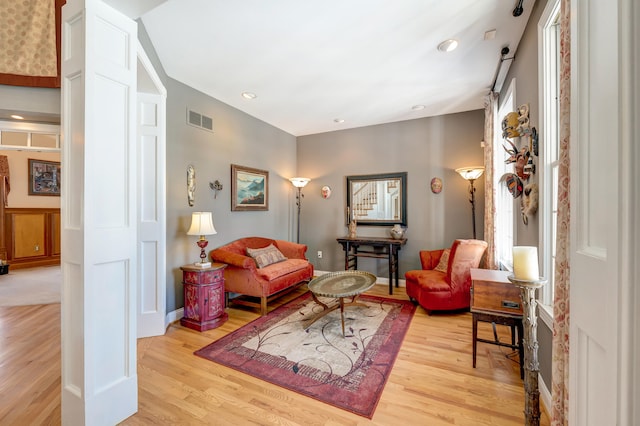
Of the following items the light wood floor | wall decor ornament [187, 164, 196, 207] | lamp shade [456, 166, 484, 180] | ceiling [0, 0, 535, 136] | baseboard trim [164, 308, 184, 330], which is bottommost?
the light wood floor

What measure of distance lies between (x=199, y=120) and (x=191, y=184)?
89 centimetres

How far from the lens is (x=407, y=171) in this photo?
4598 mm

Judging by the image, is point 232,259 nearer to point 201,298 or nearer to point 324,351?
point 201,298

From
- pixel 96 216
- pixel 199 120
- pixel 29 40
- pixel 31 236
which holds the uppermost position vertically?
pixel 29 40

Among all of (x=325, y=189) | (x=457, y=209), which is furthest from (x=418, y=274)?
(x=325, y=189)

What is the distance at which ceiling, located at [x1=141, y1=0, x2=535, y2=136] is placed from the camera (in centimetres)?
206

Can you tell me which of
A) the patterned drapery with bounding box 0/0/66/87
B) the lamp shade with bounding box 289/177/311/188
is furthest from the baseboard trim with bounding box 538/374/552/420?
the patterned drapery with bounding box 0/0/66/87

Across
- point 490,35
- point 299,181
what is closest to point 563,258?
point 490,35

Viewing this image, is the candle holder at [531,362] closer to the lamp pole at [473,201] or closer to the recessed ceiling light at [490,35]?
the recessed ceiling light at [490,35]

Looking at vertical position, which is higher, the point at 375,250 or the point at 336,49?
the point at 336,49

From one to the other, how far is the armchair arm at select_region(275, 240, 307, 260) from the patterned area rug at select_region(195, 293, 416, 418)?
1.07 meters

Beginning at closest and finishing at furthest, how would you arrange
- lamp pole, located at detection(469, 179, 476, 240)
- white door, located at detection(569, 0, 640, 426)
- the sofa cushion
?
1. white door, located at detection(569, 0, 640, 426)
2. the sofa cushion
3. lamp pole, located at detection(469, 179, 476, 240)

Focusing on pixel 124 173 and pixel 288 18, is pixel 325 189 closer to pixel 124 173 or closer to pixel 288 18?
pixel 288 18

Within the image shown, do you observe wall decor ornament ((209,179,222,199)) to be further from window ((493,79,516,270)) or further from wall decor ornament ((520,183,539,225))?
window ((493,79,516,270))
